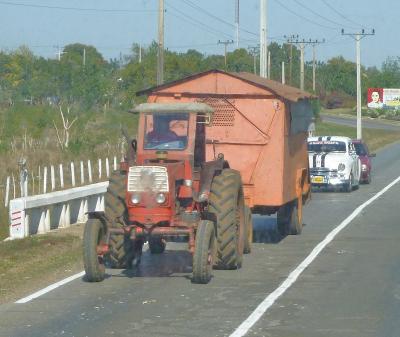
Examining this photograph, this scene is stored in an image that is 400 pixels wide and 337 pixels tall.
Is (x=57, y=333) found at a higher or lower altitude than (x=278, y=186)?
lower

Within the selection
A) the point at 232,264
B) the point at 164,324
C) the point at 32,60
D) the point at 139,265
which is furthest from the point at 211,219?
the point at 32,60

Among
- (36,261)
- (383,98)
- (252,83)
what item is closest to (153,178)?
(36,261)

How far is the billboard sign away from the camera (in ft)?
458

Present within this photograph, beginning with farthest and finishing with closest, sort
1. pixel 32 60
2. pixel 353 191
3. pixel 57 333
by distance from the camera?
pixel 32 60, pixel 353 191, pixel 57 333

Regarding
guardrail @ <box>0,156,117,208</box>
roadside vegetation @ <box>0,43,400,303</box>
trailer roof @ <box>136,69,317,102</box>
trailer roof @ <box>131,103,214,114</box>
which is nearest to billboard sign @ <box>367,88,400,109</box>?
roadside vegetation @ <box>0,43,400,303</box>

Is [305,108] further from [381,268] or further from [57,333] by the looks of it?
[57,333]

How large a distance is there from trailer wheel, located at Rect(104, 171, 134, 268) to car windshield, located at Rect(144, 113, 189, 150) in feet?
2.38

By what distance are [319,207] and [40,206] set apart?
403 inches

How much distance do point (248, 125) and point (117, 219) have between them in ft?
15.3

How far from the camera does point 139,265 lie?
680 inches

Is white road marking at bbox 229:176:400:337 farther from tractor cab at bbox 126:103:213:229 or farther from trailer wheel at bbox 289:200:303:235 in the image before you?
tractor cab at bbox 126:103:213:229

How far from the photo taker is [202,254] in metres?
14.8

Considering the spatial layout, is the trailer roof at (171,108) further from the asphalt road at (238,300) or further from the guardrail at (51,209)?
the guardrail at (51,209)

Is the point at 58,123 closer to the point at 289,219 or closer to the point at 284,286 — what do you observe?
the point at 289,219
